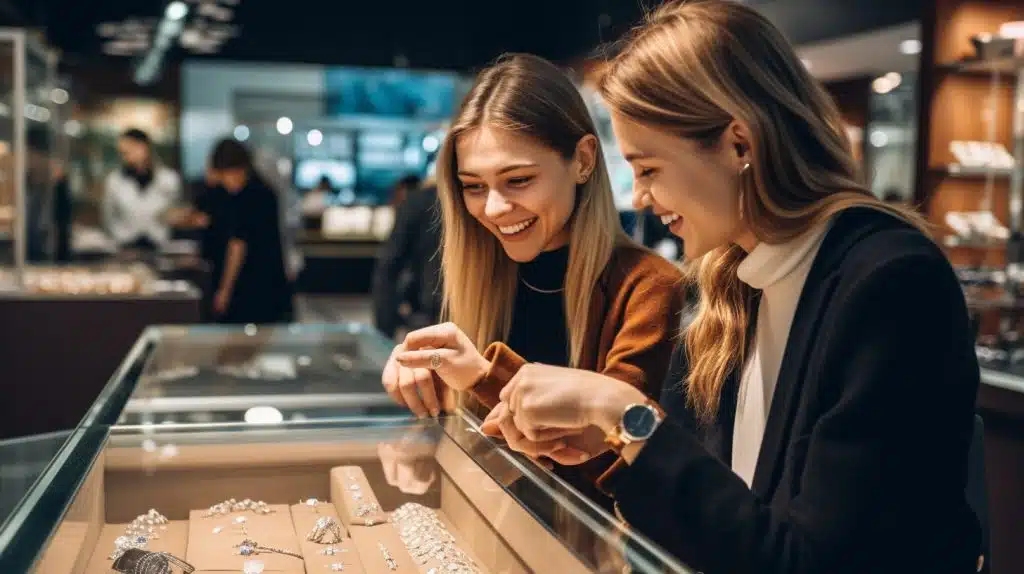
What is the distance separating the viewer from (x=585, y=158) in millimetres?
1879

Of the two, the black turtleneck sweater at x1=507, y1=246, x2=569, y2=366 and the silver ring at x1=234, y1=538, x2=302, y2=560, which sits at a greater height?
the black turtleneck sweater at x1=507, y1=246, x2=569, y2=366

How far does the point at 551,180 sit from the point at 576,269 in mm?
160

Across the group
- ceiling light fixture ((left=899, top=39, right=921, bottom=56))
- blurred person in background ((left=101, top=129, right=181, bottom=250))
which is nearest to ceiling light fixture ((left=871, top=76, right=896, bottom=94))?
ceiling light fixture ((left=899, top=39, right=921, bottom=56))

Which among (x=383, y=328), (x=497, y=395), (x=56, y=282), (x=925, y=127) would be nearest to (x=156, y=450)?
(x=497, y=395)

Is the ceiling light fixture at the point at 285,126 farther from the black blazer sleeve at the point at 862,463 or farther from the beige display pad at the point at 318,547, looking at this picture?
the black blazer sleeve at the point at 862,463

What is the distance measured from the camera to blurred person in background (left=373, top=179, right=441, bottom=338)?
16.1 feet

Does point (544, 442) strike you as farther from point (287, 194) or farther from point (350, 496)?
point (287, 194)

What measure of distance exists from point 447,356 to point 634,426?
0.60m

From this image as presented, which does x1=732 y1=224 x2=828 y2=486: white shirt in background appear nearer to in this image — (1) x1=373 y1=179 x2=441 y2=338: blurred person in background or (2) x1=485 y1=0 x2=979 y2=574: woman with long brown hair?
(2) x1=485 y1=0 x2=979 y2=574: woman with long brown hair

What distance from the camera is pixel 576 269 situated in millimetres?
1847

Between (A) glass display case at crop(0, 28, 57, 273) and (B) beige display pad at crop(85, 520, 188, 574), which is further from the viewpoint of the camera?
(A) glass display case at crop(0, 28, 57, 273)

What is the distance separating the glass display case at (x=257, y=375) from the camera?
2.02 metres

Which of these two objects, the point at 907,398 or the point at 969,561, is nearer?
the point at 907,398

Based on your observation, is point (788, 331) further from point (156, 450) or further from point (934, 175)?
point (934, 175)
